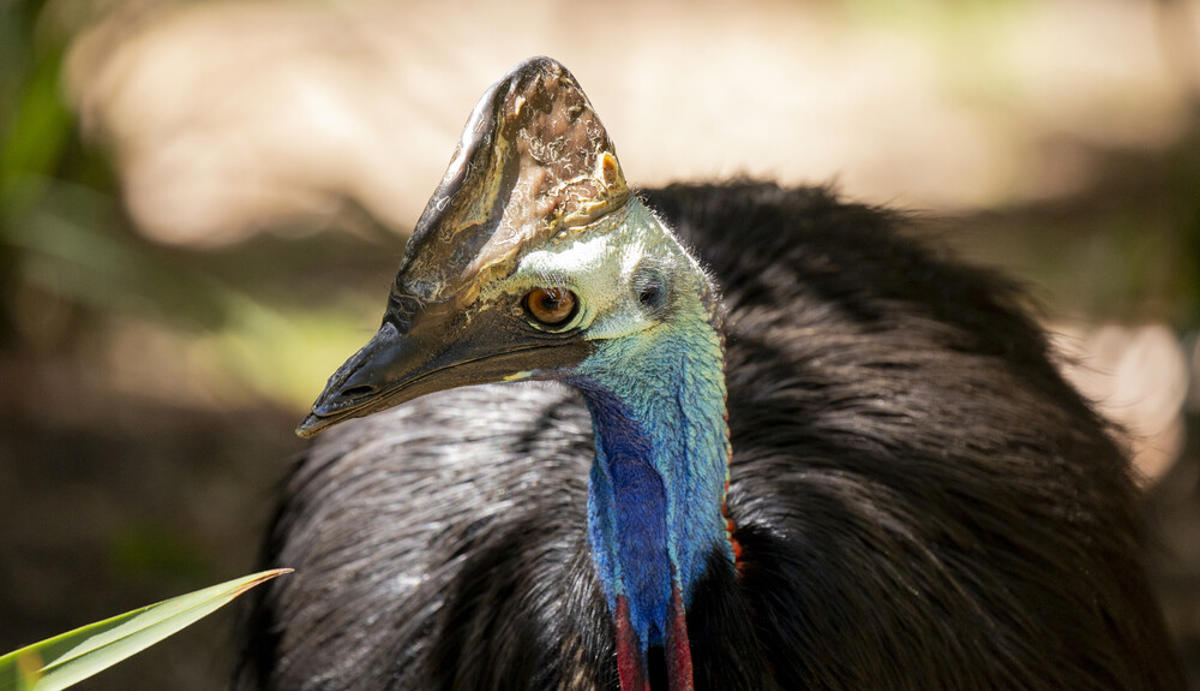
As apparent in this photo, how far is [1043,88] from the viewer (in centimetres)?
595

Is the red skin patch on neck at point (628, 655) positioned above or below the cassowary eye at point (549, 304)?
below

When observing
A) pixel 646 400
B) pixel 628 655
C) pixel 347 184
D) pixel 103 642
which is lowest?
pixel 628 655

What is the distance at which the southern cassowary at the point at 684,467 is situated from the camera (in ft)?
4.76

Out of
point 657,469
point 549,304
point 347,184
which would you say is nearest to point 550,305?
point 549,304

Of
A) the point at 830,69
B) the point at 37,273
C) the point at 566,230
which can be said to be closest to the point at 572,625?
the point at 566,230

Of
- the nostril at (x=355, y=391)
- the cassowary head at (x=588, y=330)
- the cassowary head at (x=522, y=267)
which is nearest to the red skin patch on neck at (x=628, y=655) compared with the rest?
the cassowary head at (x=588, y=330)

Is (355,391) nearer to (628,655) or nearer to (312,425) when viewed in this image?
(312,425)

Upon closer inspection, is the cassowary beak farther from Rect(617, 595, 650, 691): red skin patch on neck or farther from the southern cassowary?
Rect(617, 595, 650, 691): red skin patch on neck

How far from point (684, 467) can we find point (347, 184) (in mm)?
3905

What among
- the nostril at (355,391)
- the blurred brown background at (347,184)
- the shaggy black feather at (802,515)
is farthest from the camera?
the blurred brown background at (347,184)

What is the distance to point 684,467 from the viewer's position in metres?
1.60

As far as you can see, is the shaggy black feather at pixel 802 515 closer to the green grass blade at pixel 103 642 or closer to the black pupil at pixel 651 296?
the black pupil at pixel 651 296

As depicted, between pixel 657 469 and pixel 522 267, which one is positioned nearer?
pixel 522 267

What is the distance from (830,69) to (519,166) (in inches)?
191
